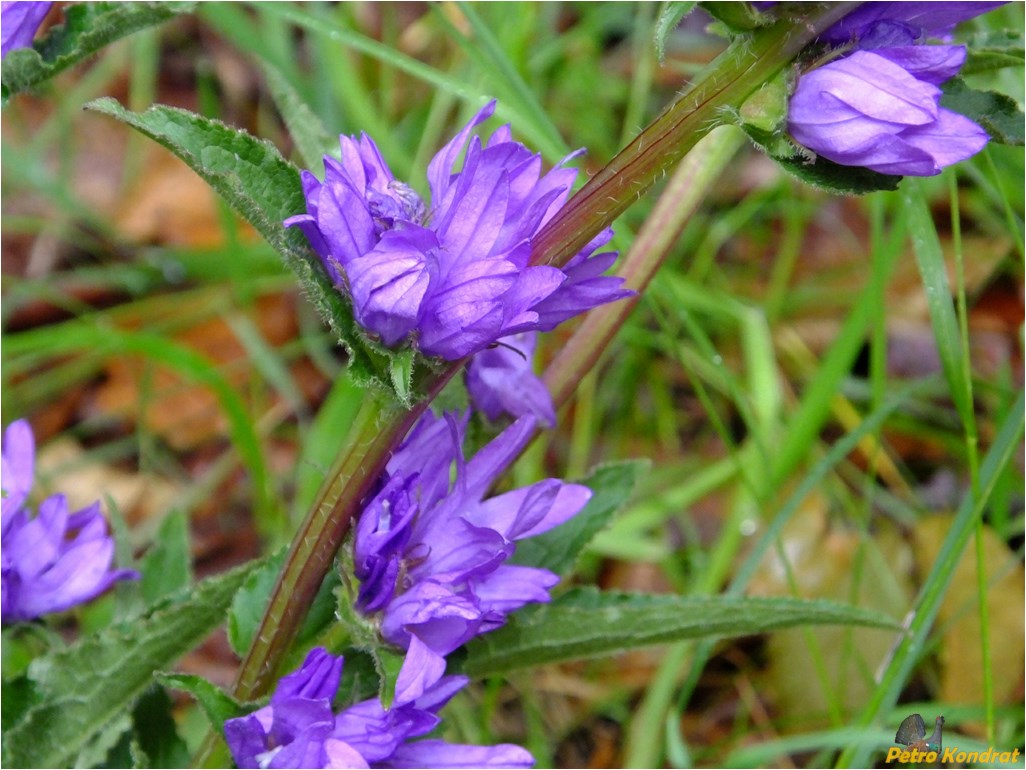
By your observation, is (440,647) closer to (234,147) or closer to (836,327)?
(234,147)

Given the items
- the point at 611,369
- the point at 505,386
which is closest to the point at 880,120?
the point at 505,386

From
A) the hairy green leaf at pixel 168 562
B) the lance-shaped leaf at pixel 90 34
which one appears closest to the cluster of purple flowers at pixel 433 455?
the lance-shaped leaf at pixel 90 34

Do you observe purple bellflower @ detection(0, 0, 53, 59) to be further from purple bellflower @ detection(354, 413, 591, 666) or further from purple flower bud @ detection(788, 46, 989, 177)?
purple flower bud @ detection(788, 46, 989, 177)

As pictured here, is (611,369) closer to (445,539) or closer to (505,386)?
(505,386)

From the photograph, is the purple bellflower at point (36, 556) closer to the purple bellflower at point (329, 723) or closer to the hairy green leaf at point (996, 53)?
the purple bellflower at point (329, 723)

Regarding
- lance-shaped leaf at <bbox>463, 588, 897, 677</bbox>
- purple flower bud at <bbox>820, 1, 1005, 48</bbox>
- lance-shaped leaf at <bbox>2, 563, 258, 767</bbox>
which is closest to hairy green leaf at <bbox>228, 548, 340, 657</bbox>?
lance-shaped leaf at <bbox>2, 563, 258, 767</bbox>

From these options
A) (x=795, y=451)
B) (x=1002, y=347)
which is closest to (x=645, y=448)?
(x=795, y=451)
